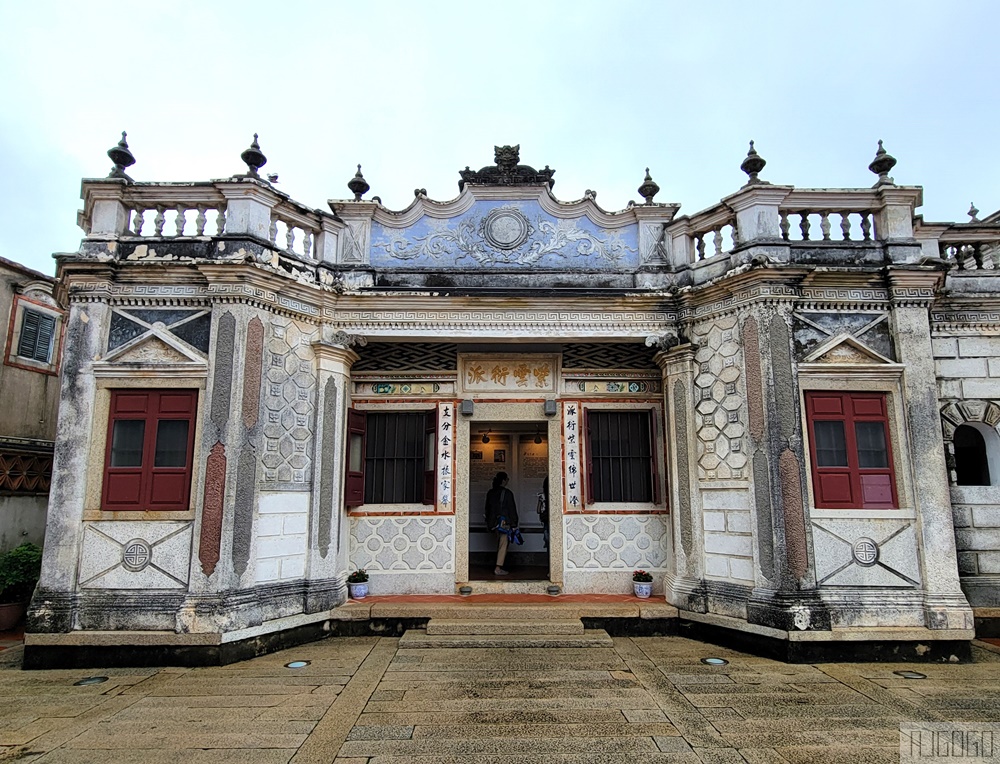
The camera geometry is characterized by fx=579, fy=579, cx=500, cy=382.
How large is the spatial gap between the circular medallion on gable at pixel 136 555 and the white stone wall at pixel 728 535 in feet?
21.2

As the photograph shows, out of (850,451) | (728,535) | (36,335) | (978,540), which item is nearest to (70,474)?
(36,335)

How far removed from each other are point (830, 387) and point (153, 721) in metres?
7.50

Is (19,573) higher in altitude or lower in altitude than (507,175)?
lower

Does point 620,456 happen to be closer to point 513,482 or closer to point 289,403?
point 513,482

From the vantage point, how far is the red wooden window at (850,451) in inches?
261

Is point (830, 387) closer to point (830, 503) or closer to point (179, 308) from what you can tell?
point (830, 503)

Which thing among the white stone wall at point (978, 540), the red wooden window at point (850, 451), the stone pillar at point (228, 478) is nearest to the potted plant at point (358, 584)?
the stone pillar at point (228, 478)

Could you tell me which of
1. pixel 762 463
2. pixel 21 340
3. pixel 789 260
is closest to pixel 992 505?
pixel 762 463

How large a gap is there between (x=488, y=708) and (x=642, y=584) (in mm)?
3587

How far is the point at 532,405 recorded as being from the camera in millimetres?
8656

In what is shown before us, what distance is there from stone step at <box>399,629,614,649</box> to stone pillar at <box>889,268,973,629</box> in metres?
3.61

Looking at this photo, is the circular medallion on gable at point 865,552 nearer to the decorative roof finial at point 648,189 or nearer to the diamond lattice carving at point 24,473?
the decorative roof finial at point 648,189

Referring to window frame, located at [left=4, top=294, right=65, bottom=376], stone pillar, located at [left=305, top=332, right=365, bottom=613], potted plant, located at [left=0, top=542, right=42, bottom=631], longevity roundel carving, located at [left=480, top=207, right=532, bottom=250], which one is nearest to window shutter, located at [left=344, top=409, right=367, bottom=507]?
stone pillar, located at [left=305, top=332, right=365, bottom=613]

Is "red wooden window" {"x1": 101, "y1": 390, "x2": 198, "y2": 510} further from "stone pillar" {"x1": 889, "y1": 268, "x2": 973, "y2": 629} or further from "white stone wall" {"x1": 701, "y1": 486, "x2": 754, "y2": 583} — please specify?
"stone pillar" {"x1": 889, "y1": 268, "x2": 973, "y2": 629}
